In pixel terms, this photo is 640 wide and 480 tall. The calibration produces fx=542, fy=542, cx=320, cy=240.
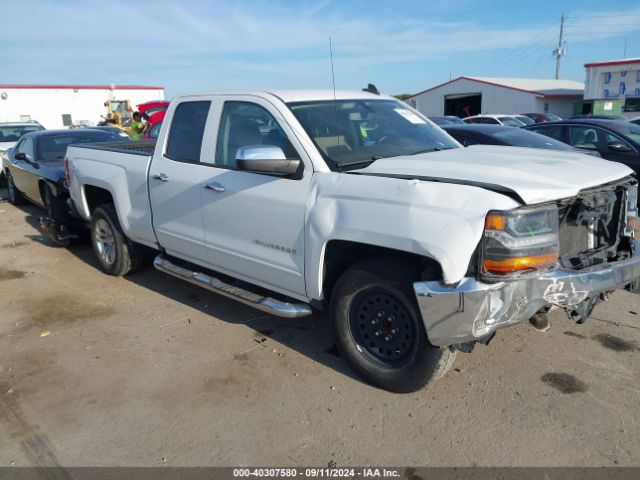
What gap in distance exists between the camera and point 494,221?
2830 millimetres

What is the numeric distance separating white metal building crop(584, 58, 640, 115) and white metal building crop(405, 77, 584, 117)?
2.03 m

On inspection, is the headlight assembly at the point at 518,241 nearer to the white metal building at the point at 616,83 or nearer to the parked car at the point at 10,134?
the parked car at the point at 10,134

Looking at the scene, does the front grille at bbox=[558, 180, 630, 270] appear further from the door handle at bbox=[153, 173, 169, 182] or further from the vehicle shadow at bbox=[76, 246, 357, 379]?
the door handle at bbox=[153, 173, 169, 182]

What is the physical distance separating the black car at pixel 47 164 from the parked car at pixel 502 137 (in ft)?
18.4

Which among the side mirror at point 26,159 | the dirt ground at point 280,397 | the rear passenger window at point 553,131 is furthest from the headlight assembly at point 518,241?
the side mirror at point 26,159

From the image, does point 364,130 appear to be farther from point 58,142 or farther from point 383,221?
point 58,142

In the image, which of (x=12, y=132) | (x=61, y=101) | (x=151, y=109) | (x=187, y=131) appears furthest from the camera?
(x=61, y=101)

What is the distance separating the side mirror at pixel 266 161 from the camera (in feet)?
11.5

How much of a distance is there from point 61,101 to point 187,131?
3951cm

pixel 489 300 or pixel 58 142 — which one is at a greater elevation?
pixel 58 142

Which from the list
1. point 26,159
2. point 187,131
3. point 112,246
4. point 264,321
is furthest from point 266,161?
point 26,159

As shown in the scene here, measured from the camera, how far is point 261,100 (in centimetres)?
402

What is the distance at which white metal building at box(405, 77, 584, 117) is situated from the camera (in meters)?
40.2

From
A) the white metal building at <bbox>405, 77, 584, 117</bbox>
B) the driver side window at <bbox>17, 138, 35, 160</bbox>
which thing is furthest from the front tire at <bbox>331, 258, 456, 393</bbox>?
the white metal building at <bbox>405, 77, 584, 117</bbox>
